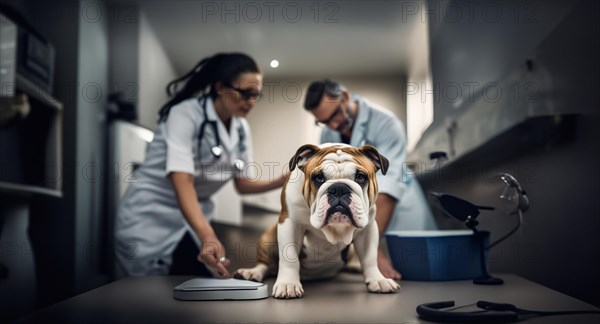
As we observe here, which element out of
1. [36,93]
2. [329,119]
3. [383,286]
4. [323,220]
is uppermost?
[36,93]

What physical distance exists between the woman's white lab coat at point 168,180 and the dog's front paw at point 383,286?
0.46m

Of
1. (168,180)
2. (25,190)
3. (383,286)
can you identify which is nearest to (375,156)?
(383,286)

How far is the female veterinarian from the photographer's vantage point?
1.16 m

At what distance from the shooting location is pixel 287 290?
823 mm

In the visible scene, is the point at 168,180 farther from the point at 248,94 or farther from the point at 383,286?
the point at 383,286

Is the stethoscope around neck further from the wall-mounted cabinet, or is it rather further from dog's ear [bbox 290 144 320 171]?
the wall-mounted cabinet

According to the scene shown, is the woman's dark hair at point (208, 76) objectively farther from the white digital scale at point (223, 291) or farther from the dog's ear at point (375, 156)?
the white digital scale at point (223, 291)

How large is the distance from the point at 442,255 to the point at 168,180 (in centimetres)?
71

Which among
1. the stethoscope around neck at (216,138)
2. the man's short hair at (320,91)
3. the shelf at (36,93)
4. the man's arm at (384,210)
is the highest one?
the shelf at (36,93)

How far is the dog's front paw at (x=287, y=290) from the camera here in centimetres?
82

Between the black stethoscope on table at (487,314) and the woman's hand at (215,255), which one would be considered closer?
the black stethoscope on table at (487,314)

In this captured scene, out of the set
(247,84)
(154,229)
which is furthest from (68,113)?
(247,84)

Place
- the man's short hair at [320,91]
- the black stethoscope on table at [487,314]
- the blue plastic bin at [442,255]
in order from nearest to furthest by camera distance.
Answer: the black stethoscope on table at [487,314]
the blue plastic bin at [442,255]
the man's short hair at [320,91]

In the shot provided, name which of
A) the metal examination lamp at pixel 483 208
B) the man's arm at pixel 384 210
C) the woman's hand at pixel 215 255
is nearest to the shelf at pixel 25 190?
the woman's hand at pixel 215 255
